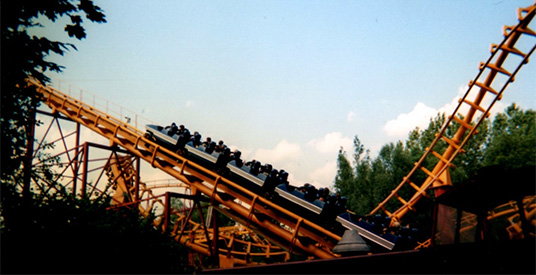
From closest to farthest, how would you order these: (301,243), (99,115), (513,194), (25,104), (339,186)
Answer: (513,194), (25,104), (301,243), (99,115), (339,186)

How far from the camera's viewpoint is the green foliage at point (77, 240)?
5617mm

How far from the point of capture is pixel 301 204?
10.0 metres

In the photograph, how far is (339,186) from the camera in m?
40.8

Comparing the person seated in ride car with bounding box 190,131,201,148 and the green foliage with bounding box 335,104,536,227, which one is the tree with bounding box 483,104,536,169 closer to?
the green foliage with bounding box 335,104,536,227

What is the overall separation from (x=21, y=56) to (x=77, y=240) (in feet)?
10.5

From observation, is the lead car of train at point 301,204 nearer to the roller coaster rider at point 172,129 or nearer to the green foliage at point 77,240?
the roller coaster rider at point 172,129

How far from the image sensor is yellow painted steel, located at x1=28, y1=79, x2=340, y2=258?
977 centimetres

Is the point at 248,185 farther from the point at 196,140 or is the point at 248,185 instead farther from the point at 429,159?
the point at 429,159

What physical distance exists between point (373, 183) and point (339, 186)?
386 cm

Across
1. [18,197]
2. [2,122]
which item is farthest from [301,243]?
[2,122]

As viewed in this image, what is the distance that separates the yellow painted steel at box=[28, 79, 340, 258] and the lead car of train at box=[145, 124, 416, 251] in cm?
30

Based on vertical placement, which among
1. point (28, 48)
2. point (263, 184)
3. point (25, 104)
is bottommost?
point (263, 184)

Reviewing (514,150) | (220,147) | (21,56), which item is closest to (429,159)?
(514,150)

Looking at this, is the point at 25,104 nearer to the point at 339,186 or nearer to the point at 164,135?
the point at 164,135
